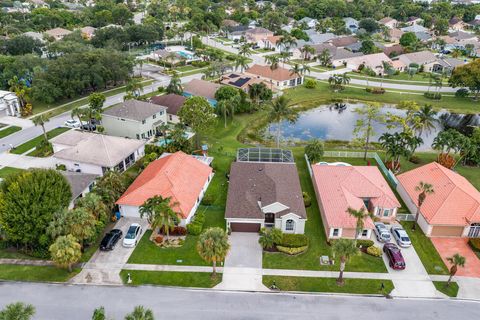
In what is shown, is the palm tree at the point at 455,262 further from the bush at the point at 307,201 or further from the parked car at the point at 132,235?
the parked car at the point at 132,235

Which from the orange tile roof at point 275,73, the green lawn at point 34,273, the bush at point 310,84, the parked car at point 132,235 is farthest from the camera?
the bush at point 310,84

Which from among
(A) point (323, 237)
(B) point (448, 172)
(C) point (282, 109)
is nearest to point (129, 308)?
(A) point (323, 237)

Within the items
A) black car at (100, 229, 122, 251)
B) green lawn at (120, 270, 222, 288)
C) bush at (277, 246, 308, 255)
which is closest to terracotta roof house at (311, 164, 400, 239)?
bush at (277, 246, 308, 255)

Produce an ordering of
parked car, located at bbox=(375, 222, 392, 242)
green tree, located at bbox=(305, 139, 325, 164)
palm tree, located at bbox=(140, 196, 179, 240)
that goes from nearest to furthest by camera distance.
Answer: palm tree, located at bbox=(140, 196, 179, 240) < parked car, located at bbox=(375, 222, 392, 242) < green tree, located at bbox=(305, 139, 325, 164)

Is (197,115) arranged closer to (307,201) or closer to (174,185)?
(174,185)

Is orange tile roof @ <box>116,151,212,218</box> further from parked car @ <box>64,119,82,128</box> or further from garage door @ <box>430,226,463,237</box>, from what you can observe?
garage door @ <box>430,226,463,237</box>

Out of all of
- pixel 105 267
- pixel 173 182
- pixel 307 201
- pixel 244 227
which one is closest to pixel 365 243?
pixel 307 201

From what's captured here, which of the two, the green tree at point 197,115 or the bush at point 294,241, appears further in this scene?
the green tree at point 197,115

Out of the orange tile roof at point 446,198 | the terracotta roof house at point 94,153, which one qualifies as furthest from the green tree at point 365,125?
the terracotta roof house at point 94,153
